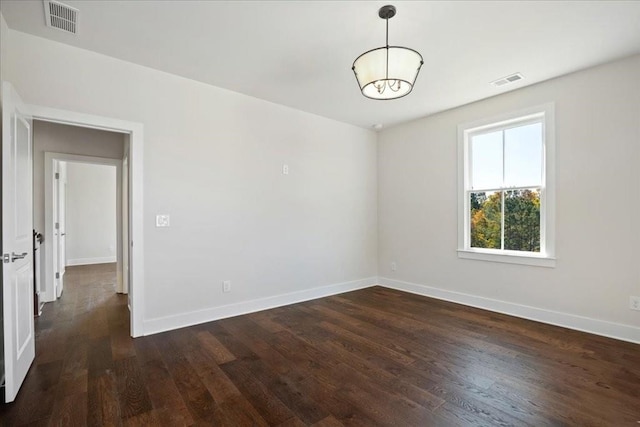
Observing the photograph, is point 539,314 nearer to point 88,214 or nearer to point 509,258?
point 509,258

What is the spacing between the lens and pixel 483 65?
3041mm

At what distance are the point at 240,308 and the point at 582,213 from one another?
395 cm

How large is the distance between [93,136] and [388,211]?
467 cm

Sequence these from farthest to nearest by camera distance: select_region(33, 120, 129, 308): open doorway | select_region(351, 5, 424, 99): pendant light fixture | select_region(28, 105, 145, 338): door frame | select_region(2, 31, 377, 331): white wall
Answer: select_region(33, 120, 129, 308): open doorway → select_region(28, 105, 145, 338): door frame → select_region(2, 31, 377, 331): white wall → select_region(351, 5, 424, 99): pendant light fixture

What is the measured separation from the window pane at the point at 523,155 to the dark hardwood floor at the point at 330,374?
5.48 feet

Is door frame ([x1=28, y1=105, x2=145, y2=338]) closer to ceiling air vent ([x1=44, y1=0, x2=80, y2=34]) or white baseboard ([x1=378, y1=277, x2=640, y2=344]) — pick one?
ceiling air vent ([x1=44, y1=0, x2=80, y2=34])

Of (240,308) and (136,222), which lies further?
(240,308)

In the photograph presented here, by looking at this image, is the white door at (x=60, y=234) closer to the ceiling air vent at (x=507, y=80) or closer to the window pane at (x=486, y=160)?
the window pane at (x=486, y=160)

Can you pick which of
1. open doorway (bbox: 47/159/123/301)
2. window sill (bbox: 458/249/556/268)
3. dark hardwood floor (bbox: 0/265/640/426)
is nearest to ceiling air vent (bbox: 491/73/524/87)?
window sill (bbox: 458/249/556/268)

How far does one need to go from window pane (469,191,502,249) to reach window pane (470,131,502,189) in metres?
0.15

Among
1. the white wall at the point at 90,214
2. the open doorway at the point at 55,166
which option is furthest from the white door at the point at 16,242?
the white wall at the point at 90,214

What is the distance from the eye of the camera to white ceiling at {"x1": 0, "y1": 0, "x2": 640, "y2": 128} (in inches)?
87.4

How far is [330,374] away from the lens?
2.32 meters

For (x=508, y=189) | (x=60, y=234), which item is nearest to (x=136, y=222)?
(x=60, y=234)
